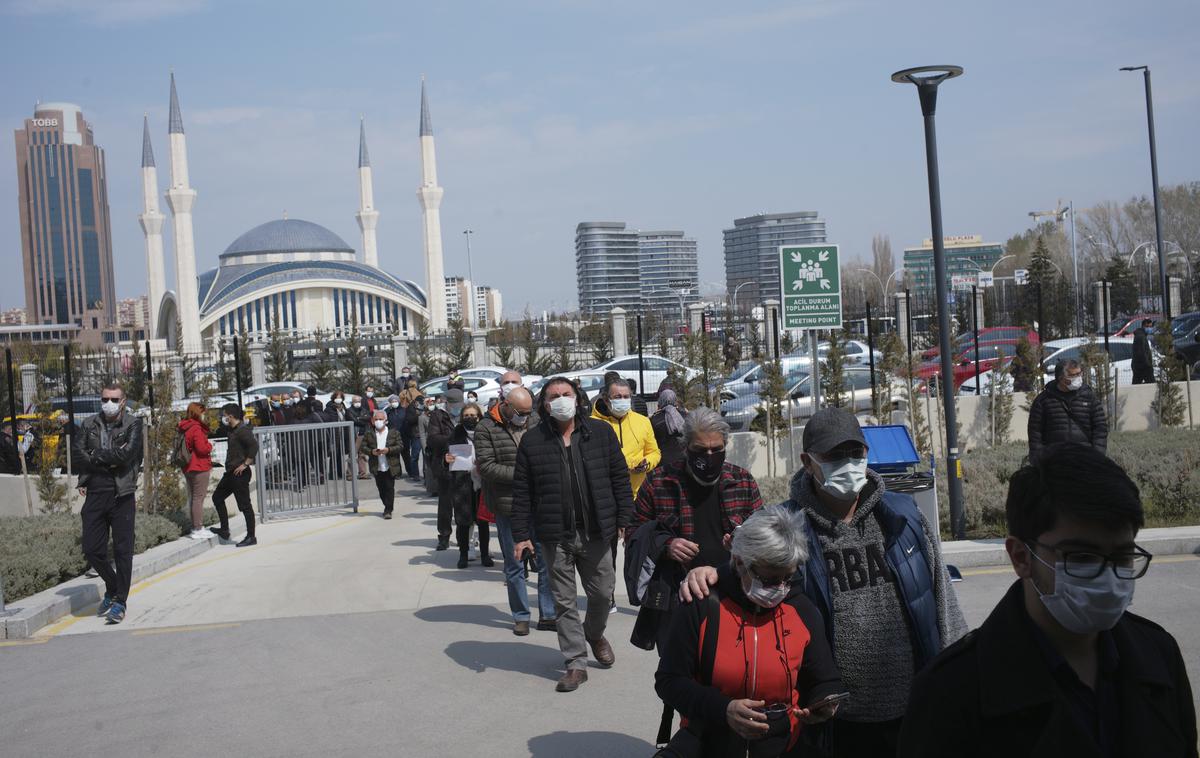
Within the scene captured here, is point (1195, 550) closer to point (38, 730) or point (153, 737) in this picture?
point (153, 737)

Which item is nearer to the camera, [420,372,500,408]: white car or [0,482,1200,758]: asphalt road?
[0,482,1200,758]: asphalt road

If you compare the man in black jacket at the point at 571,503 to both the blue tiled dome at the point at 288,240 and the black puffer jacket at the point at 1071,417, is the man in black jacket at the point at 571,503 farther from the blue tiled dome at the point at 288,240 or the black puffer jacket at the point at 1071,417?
the blue tiled dome at the point at 288,240

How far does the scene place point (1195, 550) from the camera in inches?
407

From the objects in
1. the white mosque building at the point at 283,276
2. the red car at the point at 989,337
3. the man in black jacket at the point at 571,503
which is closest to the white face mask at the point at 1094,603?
the man in black jacket at the point at 571,503

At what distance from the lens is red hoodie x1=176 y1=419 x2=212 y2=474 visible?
13.7 meters

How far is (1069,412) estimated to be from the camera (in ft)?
34.0

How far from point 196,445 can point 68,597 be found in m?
3.75

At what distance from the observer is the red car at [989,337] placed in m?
21.7

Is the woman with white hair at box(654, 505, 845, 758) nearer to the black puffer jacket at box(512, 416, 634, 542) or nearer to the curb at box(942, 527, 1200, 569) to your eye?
the black puffer jacket at box(512, 416, 634, 542)

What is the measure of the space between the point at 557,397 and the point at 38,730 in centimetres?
389

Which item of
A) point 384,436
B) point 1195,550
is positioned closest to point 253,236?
point 384,436

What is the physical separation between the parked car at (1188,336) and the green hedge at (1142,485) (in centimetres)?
1504

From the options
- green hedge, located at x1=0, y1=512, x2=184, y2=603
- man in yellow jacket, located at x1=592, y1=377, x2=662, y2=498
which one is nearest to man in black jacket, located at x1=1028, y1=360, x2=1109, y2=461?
man in yellow jacket, located at x1=592, y1=377, x2=662, y2=498

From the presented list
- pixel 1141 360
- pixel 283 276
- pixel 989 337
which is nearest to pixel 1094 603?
pixel 1141 360
